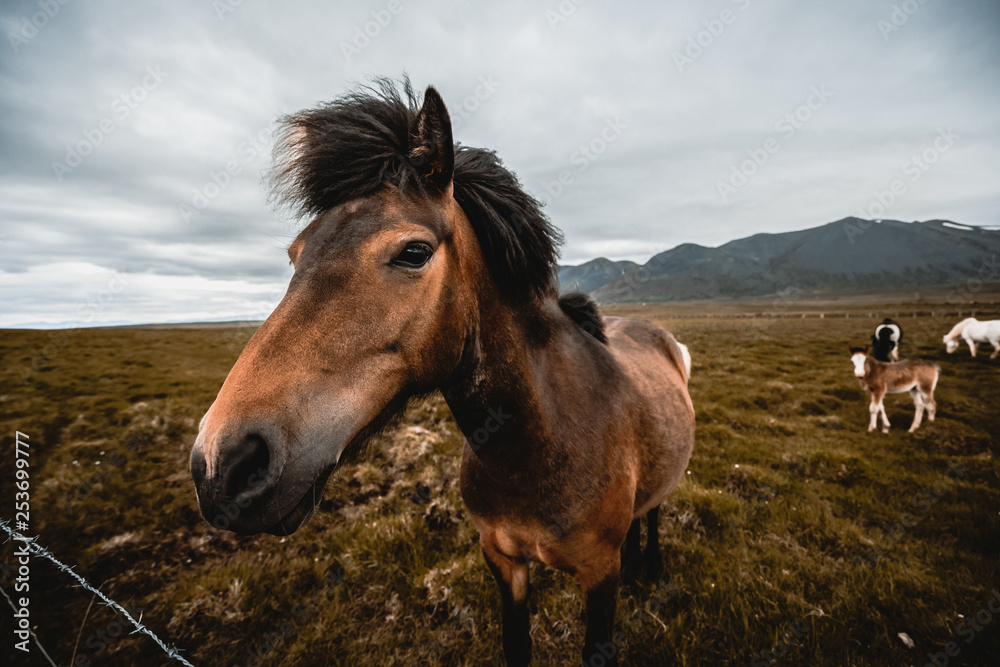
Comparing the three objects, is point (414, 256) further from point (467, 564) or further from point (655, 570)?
point (655, 570)

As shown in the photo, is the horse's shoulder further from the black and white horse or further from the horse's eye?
the black and white horse

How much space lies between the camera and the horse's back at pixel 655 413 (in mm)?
3100

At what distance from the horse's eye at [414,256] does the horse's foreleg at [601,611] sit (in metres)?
2.44

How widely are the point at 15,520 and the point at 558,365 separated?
7414mm

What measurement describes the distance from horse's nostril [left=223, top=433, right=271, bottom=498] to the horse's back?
2.66 metres

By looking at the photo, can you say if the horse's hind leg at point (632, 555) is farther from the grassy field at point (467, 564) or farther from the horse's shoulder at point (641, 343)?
the horse's shoulder at point (641, 343)

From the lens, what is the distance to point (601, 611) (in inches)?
105

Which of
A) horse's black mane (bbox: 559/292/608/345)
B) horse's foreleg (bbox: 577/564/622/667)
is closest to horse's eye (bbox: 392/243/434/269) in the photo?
horse's black mane (bbox: 559/292/608/345)

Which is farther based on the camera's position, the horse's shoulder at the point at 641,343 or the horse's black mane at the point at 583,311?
the horse's shoulder at the point at 641,343

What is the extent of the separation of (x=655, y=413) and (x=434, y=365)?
92.2 inches

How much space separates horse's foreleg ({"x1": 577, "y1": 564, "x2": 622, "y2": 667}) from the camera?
2582mm

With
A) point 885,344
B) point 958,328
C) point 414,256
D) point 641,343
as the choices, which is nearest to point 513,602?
point 414,256

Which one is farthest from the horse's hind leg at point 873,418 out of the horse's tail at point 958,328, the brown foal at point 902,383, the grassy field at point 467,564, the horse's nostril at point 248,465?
the horse's tail at point 958,328

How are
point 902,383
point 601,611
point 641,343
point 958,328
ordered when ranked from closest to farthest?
point 601,611
point 641,343
point 902,383
point 958,328
